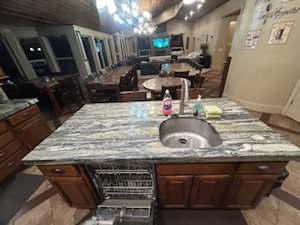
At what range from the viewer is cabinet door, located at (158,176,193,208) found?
1005 millimetres

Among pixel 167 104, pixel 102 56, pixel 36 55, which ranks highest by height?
pixel 36 55

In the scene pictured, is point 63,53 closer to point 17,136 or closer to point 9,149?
point 17,136

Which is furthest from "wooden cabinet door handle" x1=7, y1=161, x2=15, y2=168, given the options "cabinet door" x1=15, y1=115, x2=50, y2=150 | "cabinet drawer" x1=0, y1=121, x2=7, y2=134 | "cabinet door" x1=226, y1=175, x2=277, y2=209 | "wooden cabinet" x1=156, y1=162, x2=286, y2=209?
"cabinet door" x1=226, y1=175, x2=277, y2=209

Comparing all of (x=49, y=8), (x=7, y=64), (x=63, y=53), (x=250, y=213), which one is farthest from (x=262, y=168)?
(x=7, y=64)

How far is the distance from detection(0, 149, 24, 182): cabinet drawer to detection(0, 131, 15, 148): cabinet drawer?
0.21 meters

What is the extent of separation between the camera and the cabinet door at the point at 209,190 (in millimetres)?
985

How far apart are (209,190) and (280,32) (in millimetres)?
3269

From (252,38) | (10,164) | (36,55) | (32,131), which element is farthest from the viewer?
(36,55)

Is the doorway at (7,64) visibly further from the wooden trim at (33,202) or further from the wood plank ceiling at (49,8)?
the wooden trim at (33,202)

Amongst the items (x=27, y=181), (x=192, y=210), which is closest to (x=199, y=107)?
(x=192, y=210)

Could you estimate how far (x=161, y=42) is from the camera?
9523 millimetres

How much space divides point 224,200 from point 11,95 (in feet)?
15.9

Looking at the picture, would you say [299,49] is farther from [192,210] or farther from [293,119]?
[192,210]

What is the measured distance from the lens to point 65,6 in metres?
2.45
